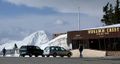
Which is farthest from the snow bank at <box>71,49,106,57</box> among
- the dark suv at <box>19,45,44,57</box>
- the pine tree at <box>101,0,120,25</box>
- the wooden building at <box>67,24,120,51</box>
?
the pine tree at <box>101,0,120,25</box>

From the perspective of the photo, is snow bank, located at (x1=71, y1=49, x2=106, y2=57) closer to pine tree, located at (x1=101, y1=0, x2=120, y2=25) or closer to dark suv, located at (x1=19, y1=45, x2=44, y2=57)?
dark suv, located at (x1=19, y1=45, x2=44, y2=57)

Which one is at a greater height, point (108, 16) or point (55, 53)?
point (108, 16)

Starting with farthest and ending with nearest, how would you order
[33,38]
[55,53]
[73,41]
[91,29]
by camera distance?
1. [33,38]
2. [73,41]
3. [91,29]
4. [55,53]

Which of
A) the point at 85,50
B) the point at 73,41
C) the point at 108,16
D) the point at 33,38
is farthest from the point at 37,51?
the point at 33,38

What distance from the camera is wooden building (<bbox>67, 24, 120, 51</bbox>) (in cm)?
6656

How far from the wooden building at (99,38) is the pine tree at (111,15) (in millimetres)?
28830

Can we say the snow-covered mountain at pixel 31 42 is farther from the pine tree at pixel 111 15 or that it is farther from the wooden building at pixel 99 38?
the wooden building at pixel 99 38

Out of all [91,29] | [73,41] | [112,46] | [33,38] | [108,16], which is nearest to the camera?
[112,46]

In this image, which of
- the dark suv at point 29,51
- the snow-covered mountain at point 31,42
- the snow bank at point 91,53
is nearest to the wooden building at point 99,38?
the snow bank at point 91,53

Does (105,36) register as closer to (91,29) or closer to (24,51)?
(91,29)

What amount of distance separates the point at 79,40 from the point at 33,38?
9389cm

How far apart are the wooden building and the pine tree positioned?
28.8 metres

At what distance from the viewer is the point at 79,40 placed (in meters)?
76.4

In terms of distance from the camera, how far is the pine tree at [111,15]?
4181 inches
